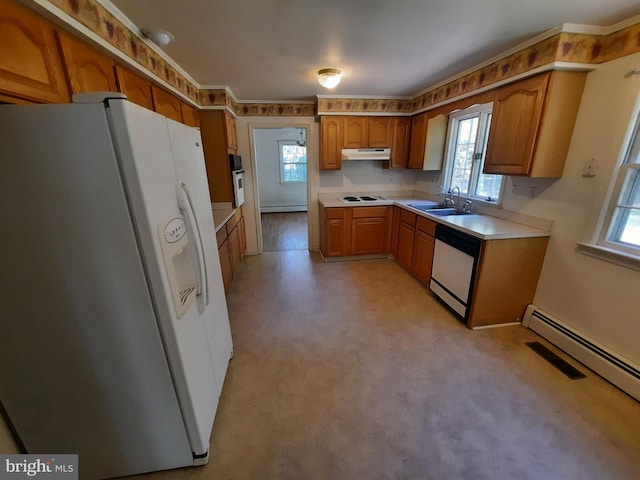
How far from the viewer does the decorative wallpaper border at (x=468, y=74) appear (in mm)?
1404

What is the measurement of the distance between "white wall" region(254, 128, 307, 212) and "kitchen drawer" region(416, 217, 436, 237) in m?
4.76

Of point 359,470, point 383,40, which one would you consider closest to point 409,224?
point 383,40

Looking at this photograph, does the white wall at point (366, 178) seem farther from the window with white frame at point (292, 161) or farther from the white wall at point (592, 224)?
the window with white frame at point (292, 161)

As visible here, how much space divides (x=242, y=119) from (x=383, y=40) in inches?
99.6

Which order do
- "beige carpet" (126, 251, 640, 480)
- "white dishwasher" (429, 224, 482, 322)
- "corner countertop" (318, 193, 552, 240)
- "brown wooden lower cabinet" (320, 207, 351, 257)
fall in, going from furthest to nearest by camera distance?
1. "brown wooden lower cabinet" (320, 207, 351, 257)
2. "white dishwasher" (429, 224, 482, 322)
3. "corner countertop" (318, 193, 552, 240)
4. "beige carpet" (126, 251, 640, 480)

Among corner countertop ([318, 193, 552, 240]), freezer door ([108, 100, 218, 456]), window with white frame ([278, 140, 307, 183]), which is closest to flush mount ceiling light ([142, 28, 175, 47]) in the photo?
freezer door ([108, 100, 218, 456])

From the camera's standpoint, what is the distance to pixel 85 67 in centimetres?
135

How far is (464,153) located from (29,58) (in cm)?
374

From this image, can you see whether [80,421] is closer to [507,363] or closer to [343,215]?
[507,363]

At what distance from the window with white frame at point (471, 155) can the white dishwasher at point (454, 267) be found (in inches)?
27.6

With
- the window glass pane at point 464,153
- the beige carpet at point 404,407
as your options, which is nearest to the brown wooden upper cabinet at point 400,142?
the window glass pane at point 464,153

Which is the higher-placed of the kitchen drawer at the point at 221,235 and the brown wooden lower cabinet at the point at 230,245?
the kitchen drawer at the point at 221,235

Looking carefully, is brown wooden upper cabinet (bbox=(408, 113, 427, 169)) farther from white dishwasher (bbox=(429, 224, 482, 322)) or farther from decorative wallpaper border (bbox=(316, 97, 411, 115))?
white dishwasher (bbox=(429, 224, 482, 322))

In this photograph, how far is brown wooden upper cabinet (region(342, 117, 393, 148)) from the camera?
151 inches
